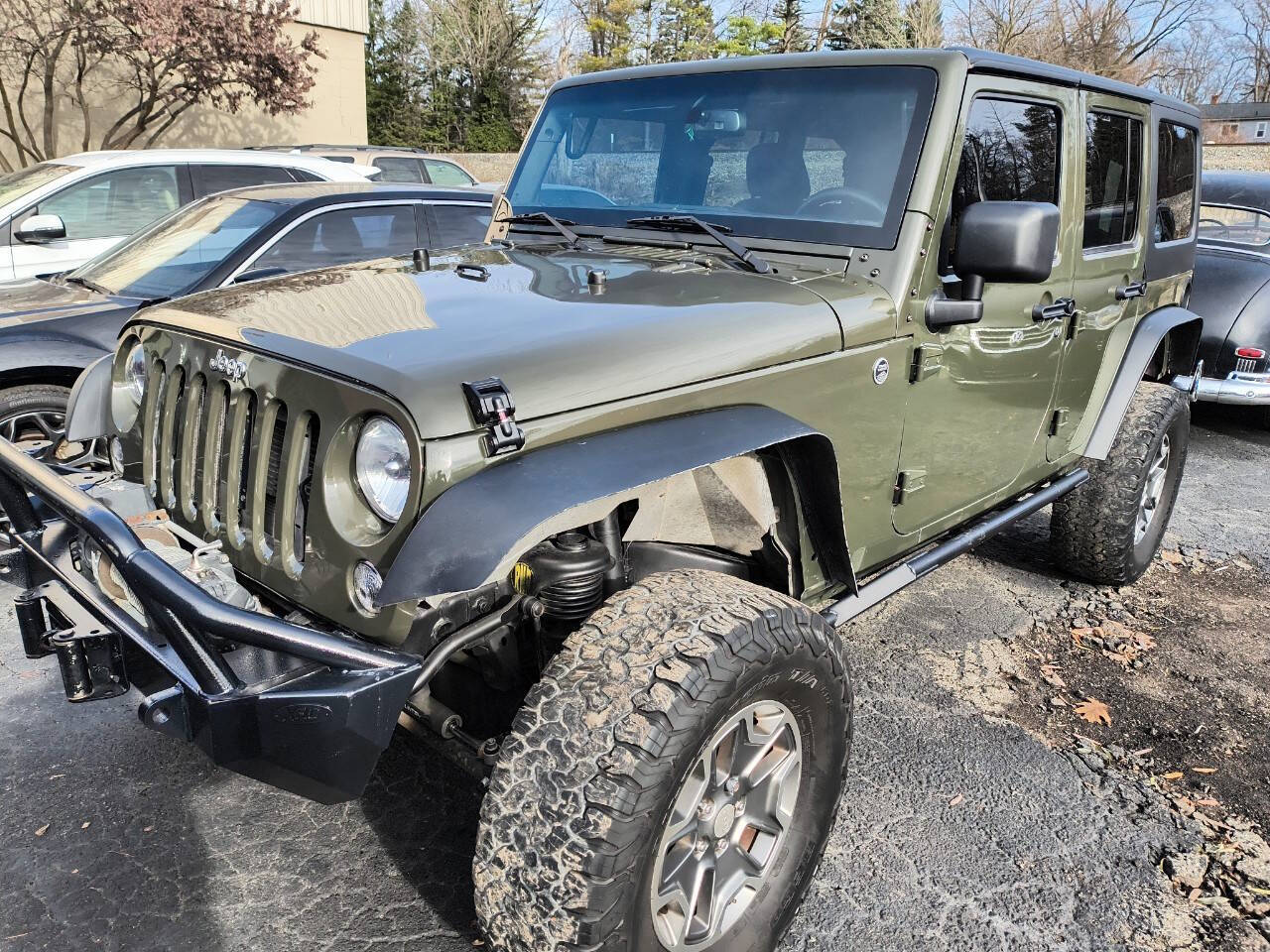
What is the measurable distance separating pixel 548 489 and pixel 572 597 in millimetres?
410

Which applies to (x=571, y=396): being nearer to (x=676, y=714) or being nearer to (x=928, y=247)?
(x=676, y=714)

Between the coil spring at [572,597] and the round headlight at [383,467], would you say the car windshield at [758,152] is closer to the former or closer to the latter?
the coil spring at [572,597]

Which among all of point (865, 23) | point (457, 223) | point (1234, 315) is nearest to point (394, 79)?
point (865, 23)

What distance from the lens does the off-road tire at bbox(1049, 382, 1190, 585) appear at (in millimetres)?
4168

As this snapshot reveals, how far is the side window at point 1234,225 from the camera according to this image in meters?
7.73

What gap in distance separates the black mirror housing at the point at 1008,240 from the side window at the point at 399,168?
8187 mm

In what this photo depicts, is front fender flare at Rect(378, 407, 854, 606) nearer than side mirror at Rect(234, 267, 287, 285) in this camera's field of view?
Yes

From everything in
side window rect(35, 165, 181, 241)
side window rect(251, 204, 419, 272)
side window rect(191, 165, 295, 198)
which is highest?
side window rect(191, 165, 295, 198)

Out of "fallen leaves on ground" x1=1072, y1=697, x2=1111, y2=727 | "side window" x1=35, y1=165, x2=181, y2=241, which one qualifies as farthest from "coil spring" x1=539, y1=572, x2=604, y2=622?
"side window" x1=35, y1=165, x2=181, y2=241

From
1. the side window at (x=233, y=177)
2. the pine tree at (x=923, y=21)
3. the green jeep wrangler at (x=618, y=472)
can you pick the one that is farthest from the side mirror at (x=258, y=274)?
the pine tree at (x=923, y=21)

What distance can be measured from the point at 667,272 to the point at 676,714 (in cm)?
133

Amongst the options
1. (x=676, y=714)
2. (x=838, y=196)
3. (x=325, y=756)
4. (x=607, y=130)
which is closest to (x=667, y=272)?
(x=838, y=196)

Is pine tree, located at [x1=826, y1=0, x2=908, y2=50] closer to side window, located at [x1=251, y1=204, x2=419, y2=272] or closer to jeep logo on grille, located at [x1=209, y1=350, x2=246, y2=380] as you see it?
side window, located at [x1=251, y1=204, x2=419, y2=272]

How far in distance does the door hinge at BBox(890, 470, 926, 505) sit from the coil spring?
3.65ft
